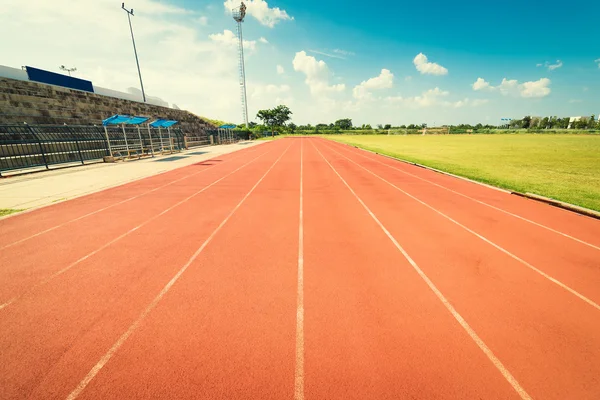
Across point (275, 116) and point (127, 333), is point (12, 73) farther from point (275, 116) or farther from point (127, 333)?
point (275, 116)

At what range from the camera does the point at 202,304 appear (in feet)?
11.7

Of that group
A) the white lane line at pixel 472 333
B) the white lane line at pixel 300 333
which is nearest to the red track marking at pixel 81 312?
the white lane line at pixel 300 333

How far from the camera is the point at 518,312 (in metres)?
3.44

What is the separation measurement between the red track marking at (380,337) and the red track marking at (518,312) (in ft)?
1.16

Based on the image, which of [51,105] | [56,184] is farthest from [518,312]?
[51,105]

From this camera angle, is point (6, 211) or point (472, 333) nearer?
point (472, 333)

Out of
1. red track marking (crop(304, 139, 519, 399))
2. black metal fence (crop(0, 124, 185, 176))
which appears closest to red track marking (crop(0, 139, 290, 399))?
red track marking (crop(304, 139, 519, 399))

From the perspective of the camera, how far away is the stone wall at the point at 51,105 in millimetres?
15547

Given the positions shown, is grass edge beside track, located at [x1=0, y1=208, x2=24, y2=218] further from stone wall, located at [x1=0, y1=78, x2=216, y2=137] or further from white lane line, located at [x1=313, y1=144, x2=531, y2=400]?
stone wall, located at [x1=0, y1=78, x2=216, y2=137]

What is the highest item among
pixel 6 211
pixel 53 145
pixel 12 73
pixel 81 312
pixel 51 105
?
pixel 12 73

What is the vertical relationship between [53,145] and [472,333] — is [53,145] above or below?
above

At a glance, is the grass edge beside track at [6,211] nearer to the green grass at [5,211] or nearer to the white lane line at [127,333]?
the green grass at [5,211]

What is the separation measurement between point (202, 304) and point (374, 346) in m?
2.43

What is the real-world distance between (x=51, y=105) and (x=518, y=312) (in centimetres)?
2765
